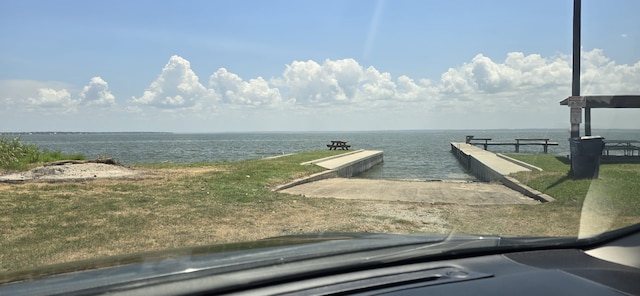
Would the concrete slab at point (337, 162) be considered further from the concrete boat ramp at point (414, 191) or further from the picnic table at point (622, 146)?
the picnic table at point (622, 146)

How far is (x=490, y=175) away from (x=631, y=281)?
17.9m

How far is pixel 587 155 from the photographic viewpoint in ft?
41.5

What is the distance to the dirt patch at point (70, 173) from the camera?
14430 millimetres

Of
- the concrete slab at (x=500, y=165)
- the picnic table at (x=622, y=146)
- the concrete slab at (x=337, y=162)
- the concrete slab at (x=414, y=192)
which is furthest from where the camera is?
the picnic table at (x=622, y=146)

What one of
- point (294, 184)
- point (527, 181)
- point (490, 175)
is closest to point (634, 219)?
point (527, 181)

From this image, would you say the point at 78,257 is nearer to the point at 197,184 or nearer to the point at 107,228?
the point at 107,228

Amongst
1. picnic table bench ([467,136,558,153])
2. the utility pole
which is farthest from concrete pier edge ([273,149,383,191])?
picnic table bench ([467,136,558,153])

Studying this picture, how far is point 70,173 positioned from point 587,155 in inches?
578

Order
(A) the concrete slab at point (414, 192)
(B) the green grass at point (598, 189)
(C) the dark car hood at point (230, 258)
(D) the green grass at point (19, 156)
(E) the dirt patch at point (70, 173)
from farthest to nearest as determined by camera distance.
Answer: (D) the green grass at point (19, 156), (E) the dirt patch at point (70, 173), (A) the concrete slab at point (414, 192), (B) the green grass at point (598, 189), (C) the dark car hood at point (230, 258)

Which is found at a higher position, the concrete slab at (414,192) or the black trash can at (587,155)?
the black trash can at (587,155)

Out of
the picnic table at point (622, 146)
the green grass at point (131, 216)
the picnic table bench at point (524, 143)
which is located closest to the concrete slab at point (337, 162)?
the green grass at point (131, 216)

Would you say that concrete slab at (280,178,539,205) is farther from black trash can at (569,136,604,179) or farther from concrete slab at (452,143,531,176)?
concrete slab at (452,143,531,176)

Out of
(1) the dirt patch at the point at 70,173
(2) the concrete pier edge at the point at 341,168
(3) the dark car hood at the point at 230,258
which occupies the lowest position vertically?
(2) the concrete pier edge at the point at 341,168

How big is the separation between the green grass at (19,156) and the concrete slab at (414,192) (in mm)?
11645
